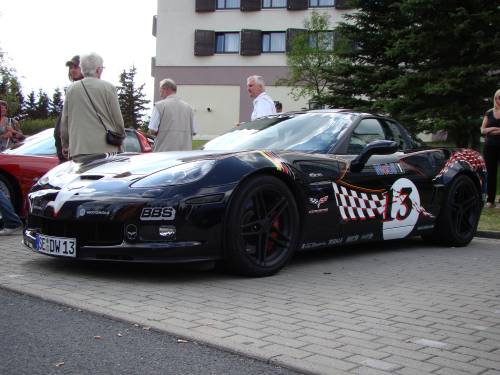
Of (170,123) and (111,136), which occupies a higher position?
(170,123)

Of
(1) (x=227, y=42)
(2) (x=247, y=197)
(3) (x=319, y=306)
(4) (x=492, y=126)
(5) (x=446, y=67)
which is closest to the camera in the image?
(3) (x=319, y=306)

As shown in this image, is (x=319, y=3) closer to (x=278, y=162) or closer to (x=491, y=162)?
(x=491, y=162)

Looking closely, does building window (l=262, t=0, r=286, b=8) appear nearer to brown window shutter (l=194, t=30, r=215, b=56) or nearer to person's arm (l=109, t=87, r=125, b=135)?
brown window shutter (l=194, t=30, r=215, b=56)

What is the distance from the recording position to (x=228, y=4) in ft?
147

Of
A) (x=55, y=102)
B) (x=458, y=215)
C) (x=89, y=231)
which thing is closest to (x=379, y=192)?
(x=458, y=215)

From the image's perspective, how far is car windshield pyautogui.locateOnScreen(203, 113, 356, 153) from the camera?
5.71 m

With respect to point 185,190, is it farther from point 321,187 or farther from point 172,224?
point 321,187

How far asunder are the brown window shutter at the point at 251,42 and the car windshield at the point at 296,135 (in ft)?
126

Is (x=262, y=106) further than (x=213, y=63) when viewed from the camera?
No

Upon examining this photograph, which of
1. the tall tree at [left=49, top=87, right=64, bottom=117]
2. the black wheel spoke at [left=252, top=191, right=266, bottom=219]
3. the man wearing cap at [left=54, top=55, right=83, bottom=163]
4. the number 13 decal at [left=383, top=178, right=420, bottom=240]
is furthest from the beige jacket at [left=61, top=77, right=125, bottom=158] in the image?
the tall tree at [left=49, top=87, right=64, bottom=117]

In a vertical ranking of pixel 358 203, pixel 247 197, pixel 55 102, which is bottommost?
pixel 358 203

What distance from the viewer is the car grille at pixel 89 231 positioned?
15.0 ft

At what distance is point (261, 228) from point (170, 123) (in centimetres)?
320

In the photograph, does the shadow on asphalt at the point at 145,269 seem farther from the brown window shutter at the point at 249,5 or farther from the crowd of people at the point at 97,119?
the brown window shutter at the point at 249,5
